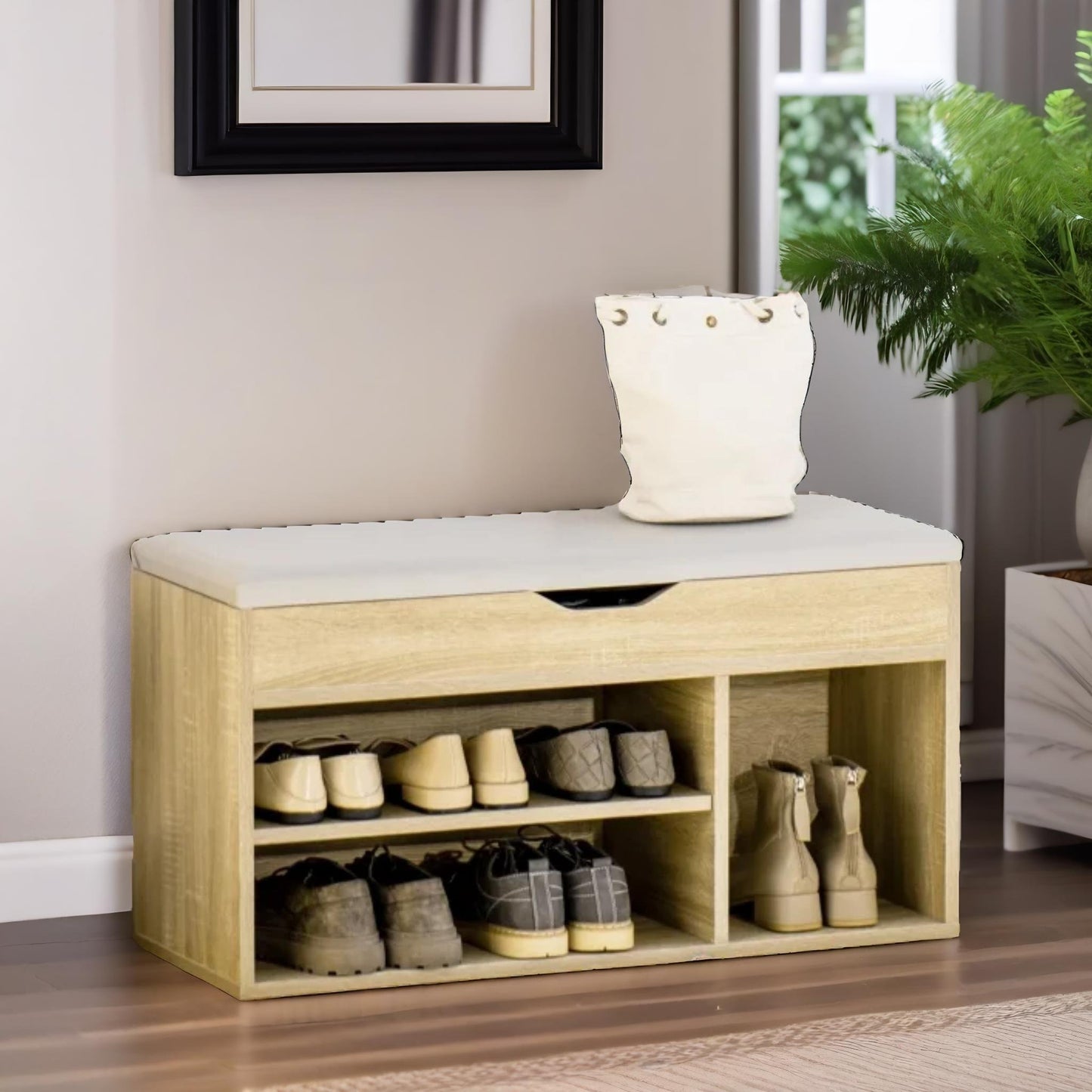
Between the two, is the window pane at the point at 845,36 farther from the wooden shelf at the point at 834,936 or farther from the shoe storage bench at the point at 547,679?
the wooden shelf at the point at 834,936

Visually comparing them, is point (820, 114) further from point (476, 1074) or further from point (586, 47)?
A: point (476, 1074)

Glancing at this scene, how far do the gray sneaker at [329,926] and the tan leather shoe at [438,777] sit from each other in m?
0.13

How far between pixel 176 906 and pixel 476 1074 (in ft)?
1.87

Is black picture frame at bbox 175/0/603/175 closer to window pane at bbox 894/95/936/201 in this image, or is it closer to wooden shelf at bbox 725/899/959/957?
window pane at bbox 894/95/936/201

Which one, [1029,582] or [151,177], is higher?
[151,177]

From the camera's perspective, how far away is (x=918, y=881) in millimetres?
2795

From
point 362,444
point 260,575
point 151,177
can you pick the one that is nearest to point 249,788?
point 260,575

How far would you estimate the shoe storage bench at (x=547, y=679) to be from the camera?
2465 mm

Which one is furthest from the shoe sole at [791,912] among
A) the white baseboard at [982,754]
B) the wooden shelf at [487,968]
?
the white baseboard at [982,754]

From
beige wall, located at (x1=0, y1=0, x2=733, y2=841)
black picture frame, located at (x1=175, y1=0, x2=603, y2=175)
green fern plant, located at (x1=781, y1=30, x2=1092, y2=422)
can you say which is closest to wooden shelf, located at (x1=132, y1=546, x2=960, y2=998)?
beige wall, located at (x1=0, y1=0, x2=733, y2=841)

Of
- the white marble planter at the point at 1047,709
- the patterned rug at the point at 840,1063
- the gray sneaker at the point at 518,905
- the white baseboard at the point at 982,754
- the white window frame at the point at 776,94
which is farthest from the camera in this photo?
the white baseboard at the point at 982,754

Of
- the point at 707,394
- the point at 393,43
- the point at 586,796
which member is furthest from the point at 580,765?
the point at 393,43

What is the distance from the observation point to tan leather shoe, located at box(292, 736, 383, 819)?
251 centimetres

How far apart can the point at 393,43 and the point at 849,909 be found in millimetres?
1328
